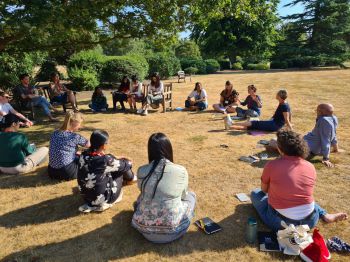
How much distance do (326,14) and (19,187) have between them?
132 feet

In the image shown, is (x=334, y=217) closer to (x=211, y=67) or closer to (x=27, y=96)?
(x=27, y=96)

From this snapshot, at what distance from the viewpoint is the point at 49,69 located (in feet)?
77.1

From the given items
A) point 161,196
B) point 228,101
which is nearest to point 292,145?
point 161,196

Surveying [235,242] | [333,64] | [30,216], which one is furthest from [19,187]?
[333,64]

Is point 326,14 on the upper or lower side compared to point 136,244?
upper

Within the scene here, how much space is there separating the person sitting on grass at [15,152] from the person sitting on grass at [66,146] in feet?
2.39

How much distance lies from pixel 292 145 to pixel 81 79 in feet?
51.7

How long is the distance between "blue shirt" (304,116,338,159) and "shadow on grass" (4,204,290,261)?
9.65 feet

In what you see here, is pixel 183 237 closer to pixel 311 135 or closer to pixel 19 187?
pixel 19 187

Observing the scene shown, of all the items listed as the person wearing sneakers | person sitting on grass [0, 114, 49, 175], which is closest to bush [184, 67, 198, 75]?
person sitting on grass [0, 114, 49, 175]

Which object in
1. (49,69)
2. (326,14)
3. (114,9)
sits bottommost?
(49,69)

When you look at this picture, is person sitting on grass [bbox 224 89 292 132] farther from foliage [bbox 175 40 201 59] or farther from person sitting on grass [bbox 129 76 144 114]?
foliage [bbox 175 40 201 59]

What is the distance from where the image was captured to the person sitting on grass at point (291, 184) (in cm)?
381

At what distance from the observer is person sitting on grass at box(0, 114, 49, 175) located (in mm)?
5695
